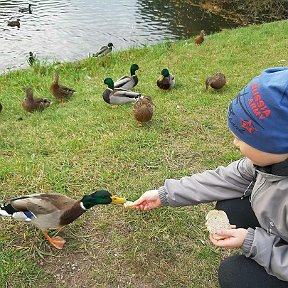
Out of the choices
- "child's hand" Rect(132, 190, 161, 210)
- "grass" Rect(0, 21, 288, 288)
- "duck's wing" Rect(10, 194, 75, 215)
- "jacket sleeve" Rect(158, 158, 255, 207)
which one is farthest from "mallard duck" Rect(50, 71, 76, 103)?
"jacket sleeve" Rect(158, 158, 255, 207)

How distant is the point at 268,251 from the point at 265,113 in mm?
607

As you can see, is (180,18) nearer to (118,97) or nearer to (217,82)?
(217,82)

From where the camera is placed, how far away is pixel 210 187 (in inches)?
89.2

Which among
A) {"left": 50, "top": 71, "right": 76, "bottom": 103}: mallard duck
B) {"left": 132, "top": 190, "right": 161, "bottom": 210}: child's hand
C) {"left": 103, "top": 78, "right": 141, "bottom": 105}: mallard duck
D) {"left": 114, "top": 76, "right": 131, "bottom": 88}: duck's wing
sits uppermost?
{"left": 132, "top": 190, "right": 161, "bottom": 210}: child's hand

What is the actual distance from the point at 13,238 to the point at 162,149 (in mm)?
1750

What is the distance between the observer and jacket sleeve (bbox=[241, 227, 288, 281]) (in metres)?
1.71

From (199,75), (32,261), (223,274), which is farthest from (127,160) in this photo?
(199,75)

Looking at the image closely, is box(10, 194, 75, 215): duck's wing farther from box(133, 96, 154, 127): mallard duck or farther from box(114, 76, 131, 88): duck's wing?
box(114, 76, 131, 88): duck's wing

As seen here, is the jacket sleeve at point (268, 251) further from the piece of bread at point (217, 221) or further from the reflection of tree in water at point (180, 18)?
the reflection of tree in water at point (180, 18)

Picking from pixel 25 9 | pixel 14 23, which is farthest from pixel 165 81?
pixel 25 9

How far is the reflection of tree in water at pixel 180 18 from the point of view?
1364 cm

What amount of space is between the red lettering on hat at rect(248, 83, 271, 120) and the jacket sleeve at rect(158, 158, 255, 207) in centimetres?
62

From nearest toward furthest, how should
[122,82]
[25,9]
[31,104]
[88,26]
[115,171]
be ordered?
[115,171]
[31,104]
[122,82]
[88,26]
[25,9]

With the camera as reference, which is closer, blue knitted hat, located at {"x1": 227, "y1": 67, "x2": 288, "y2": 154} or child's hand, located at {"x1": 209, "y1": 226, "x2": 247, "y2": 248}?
blue knitted hat, located at {"x1": 227, "y1": 67, "x2": 288, "y2": 154}
